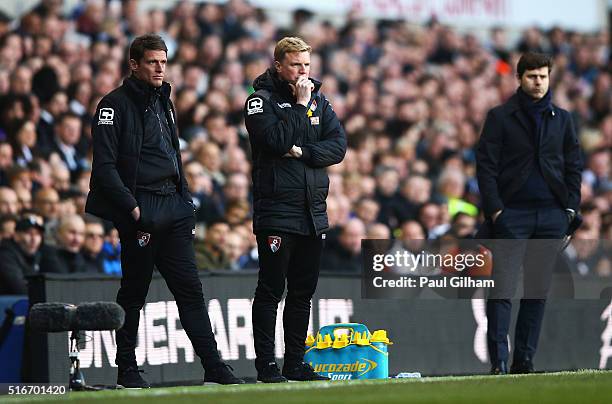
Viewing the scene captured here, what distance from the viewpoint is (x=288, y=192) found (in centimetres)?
905

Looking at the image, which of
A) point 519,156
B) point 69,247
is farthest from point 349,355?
point 69,247

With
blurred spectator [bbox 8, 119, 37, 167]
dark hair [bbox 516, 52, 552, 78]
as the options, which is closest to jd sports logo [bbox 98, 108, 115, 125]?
dark hair [bbox 516, 52, 552, 78]

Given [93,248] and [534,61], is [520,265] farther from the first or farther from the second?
[93,248]

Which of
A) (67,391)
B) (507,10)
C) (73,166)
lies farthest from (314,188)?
(507,10)

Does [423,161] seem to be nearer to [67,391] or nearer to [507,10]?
[507,10]

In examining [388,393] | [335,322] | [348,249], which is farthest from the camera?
[348,249]

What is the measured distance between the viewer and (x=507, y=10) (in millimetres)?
23109

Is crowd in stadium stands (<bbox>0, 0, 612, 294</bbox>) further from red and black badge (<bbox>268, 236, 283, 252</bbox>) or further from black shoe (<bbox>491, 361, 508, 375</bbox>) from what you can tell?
red and black badge (<bbox>268, 236, 283, 252</bbox>)

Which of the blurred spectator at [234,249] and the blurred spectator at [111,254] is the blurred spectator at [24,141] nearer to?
the blurred spectator at [111,254]

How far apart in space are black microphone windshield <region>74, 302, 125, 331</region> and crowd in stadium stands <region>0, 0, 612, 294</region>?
322 centimetres

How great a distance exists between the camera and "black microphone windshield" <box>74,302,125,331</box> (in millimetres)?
8023

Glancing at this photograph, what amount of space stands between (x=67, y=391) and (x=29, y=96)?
6.38 metres
